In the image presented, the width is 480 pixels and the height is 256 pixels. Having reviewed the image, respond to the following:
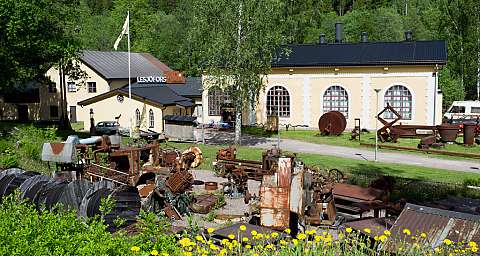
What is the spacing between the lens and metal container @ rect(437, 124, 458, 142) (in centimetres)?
2744

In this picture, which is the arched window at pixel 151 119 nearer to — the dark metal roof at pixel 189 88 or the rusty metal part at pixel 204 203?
the dark metal roof at pixel 189 88

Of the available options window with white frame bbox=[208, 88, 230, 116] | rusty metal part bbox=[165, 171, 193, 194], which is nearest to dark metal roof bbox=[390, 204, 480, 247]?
rusty metal part bbox=[165, 171, 193, 194]

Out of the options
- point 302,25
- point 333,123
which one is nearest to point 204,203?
point 333,123

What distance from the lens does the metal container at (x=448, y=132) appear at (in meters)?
27.4

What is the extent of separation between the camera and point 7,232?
23.5ft

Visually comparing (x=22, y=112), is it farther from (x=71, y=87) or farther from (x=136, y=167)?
(x=136, y=167)

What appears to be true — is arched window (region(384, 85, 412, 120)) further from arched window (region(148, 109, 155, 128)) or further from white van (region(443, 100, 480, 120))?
arched window (region(148, 109, 155, 128))

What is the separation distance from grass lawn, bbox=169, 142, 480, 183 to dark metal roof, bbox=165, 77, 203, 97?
16023mm

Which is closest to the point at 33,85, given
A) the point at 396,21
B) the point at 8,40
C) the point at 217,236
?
the point at 8,40

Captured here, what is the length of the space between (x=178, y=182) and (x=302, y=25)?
49.9 metres

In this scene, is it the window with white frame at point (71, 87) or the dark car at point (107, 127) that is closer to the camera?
the dark car at point (107, 127)

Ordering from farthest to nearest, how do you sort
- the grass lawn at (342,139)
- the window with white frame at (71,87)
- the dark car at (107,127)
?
the window with white frame at (71,87)
the dark car at (107,127)
the grass lawn at (342,139)

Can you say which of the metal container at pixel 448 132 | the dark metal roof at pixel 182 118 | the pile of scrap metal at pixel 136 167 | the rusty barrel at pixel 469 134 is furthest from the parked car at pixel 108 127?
the rusty barrel at pixel 469 134

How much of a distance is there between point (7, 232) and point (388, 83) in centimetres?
3040
